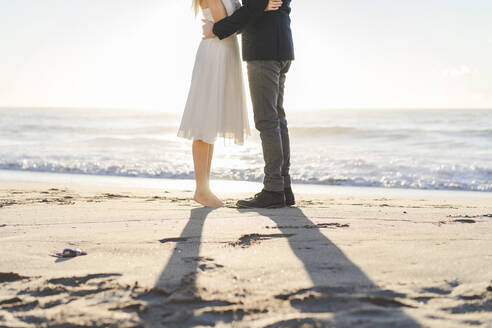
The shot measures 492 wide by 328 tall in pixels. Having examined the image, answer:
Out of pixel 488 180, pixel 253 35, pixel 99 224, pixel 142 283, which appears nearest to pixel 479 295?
pixel 142 283

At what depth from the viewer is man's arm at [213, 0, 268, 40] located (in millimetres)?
3154

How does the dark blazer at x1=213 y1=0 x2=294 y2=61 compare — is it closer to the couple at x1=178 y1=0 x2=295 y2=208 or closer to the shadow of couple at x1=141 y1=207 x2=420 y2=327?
the couple at x1=178 y1=0 x2=295 y2=208

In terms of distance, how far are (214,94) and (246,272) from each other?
185 centimetres

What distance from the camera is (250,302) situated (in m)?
1.59

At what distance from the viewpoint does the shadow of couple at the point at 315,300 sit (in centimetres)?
146

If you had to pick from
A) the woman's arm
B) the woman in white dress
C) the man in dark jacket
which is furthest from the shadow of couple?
the woman's arm

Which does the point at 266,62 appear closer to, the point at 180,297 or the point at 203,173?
the point at 203,173

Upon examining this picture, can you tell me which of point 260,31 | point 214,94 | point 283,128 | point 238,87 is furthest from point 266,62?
point 283,128

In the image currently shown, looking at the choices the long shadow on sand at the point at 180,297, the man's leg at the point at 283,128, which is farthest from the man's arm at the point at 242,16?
the long shadow on sand at the point at 180,297

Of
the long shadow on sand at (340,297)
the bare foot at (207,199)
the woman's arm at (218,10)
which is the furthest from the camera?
the bare foot at (207,199)

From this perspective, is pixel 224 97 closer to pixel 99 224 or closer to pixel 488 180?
pixel 99 224

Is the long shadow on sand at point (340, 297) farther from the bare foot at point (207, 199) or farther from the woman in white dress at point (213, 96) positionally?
the woman in white dress at point (213, 96)

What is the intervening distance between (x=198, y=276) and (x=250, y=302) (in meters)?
0.31

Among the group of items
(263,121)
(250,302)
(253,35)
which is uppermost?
(253,35)
